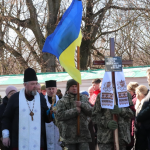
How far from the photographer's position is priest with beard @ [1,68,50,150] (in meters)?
5.23

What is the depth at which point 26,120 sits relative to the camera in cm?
527

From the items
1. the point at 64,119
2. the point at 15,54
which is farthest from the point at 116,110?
the point at 15,54

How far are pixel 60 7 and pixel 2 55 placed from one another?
4700 millimetres

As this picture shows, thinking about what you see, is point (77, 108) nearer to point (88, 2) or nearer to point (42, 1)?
point (88, 2)

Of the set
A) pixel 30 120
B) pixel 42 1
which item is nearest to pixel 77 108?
pixel 30 120

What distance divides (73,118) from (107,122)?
0.62 meters

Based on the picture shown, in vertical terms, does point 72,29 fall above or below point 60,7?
below

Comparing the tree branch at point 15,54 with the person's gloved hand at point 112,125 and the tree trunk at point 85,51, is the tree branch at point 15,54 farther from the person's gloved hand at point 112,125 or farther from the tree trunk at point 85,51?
the person's gloved hand at point 112,125

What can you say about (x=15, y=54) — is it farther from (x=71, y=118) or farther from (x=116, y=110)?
(x=116, y=110)

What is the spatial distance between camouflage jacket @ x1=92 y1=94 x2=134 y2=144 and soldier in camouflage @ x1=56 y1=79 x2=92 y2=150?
16cm

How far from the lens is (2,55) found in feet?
66.1

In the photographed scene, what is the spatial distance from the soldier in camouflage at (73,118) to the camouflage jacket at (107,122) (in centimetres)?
16

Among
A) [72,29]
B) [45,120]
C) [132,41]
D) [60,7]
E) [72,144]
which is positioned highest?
[60,7]

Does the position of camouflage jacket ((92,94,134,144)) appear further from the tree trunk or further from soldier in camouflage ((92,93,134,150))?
the tree trunk
